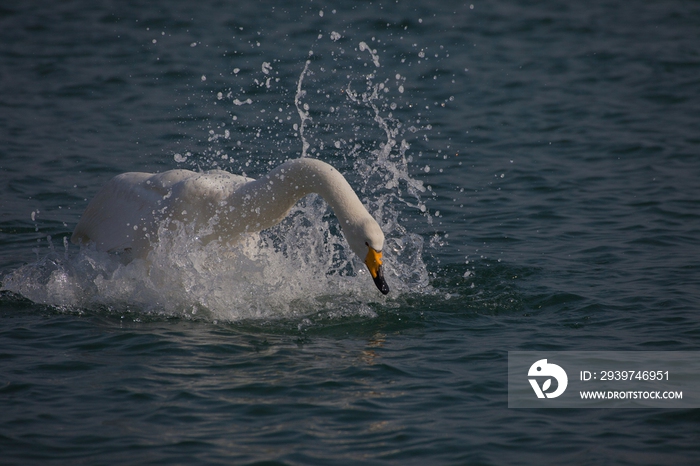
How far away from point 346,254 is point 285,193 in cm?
196

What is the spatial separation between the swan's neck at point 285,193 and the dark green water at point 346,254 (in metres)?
0.58

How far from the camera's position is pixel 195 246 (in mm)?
8289

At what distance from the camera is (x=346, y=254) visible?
32.3ft

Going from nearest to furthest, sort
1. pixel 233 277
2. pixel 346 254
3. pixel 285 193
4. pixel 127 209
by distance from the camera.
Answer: pixel 285 193 → pixel 233 277 → pixel 127 209 → pixel 346 254

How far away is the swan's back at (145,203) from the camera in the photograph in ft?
27.1

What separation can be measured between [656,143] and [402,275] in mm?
7646

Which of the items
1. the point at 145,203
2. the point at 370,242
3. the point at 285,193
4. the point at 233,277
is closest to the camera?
the point at 370,242

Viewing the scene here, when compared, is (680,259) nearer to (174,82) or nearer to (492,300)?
(492,300)

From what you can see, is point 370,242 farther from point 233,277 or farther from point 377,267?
point 233,277

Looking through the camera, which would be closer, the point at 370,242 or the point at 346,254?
the point at 370,242

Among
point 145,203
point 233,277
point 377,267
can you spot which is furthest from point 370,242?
point 145,203

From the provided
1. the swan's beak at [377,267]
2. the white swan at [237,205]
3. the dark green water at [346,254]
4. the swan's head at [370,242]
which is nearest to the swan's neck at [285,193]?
the white swan at [237,205]

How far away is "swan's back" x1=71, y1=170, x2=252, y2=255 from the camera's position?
8.27m

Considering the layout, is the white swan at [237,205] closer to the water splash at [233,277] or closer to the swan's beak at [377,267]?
the swan's beak at [377,267]
